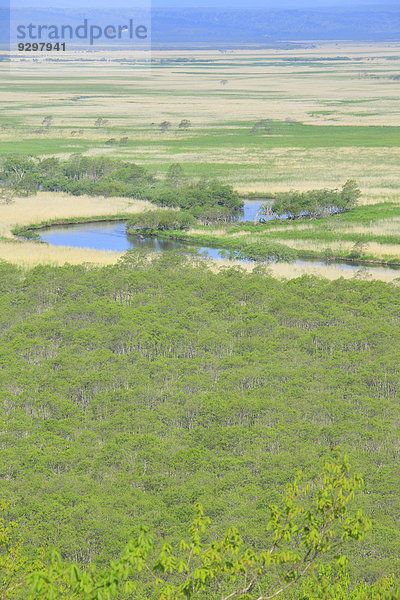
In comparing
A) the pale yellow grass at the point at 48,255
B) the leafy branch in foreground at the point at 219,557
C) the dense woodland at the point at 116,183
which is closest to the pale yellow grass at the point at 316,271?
the pale yellow grass at the point at 48,255

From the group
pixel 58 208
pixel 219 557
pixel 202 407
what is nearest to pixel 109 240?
pixel 58 208

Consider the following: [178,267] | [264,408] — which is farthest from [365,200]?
[264,408]

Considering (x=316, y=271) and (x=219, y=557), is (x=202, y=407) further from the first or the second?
(x=316, y=271)

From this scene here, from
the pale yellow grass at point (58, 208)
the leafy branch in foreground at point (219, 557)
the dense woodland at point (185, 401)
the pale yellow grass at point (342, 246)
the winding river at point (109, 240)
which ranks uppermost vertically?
the leafy branch in foreground at point (219, 557)

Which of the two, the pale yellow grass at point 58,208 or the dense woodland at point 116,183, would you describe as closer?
the pale yellow grass at point 58,208

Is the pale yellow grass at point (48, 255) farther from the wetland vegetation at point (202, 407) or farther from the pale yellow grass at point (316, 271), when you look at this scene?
the pale yellow grass at point (316, 271)

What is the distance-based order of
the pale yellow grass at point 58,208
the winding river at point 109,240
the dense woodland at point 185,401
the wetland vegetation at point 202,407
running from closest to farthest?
the wetland vegetation at point 202,407 < the dense woodland at point 185,401 < the winding river at point 109,240 < the pale yellow grass at point 58,208

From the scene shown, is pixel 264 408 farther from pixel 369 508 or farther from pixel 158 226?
pixel 158 226
